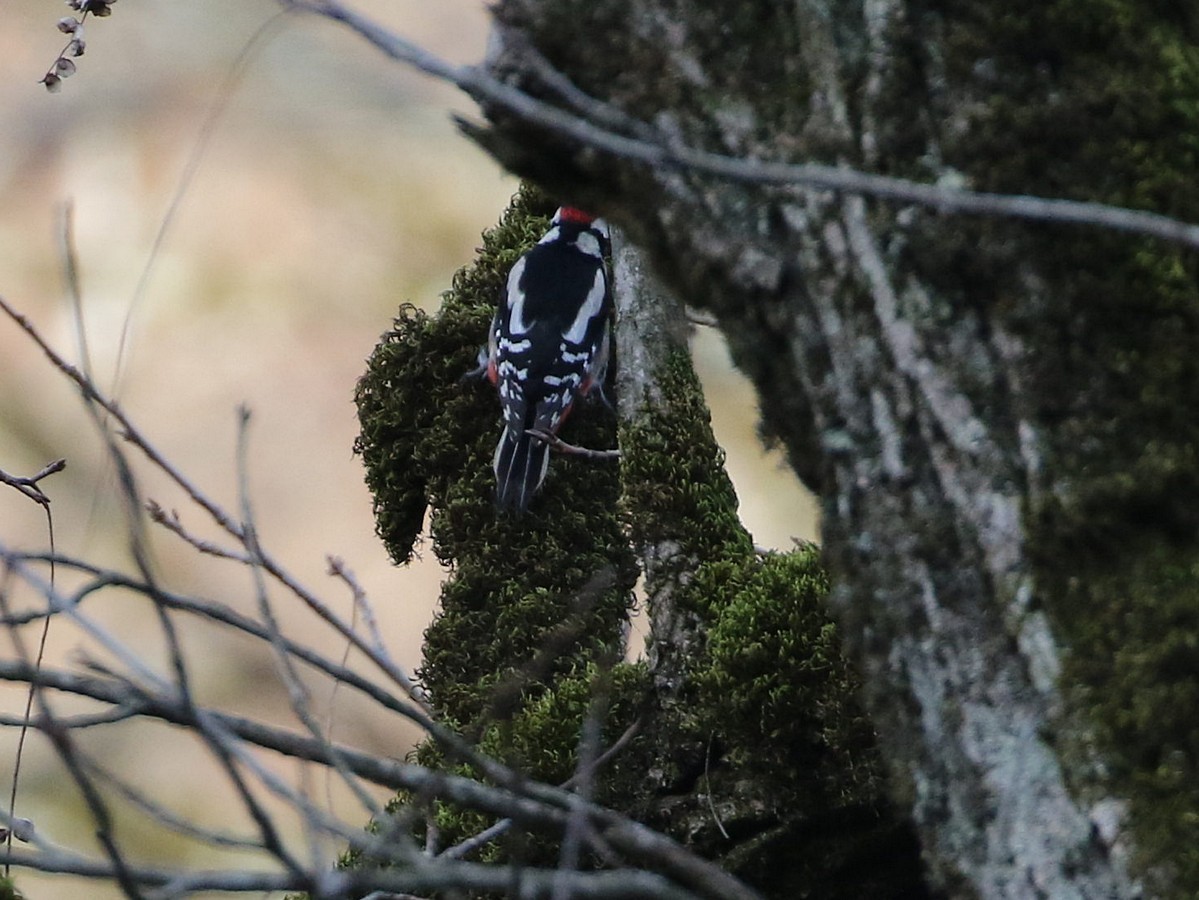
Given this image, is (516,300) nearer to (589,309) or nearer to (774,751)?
(589,309)

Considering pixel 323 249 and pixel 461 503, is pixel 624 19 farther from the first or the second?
pixel 323 249

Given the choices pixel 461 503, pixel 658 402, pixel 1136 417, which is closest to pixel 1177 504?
pixel 1136 417

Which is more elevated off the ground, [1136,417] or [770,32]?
[770,32]

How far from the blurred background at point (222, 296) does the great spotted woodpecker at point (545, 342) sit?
136cm

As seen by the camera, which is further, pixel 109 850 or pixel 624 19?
pixel 624 19

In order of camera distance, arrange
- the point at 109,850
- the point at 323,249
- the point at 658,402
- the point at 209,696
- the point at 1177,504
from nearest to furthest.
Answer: the point at 109,850
the point at 1177,504
the point at 658,402
the point at 209,696
the point at 323,249

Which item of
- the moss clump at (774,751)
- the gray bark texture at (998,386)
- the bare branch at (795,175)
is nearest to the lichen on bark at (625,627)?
the moss clump at (774,751)

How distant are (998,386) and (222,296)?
6376 mm

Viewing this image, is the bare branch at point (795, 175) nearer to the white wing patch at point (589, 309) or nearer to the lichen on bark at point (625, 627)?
the lichen on bark at point (625, 627)

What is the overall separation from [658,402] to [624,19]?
4.82 feet

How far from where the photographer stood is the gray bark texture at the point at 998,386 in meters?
1.18

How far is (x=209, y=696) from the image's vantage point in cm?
634

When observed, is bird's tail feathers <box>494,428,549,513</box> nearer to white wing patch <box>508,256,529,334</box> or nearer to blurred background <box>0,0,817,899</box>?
white wing patch <box>508,256,529,334</box>

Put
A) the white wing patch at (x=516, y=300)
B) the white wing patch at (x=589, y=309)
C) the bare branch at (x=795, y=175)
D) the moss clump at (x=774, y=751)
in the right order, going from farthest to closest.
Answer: the white wing patch at (x=589, y=309) < the white wing patch at (x=516, y=300) < the moss clump at (x=774, y=751) < the bare branch at (x=795, y=175)
